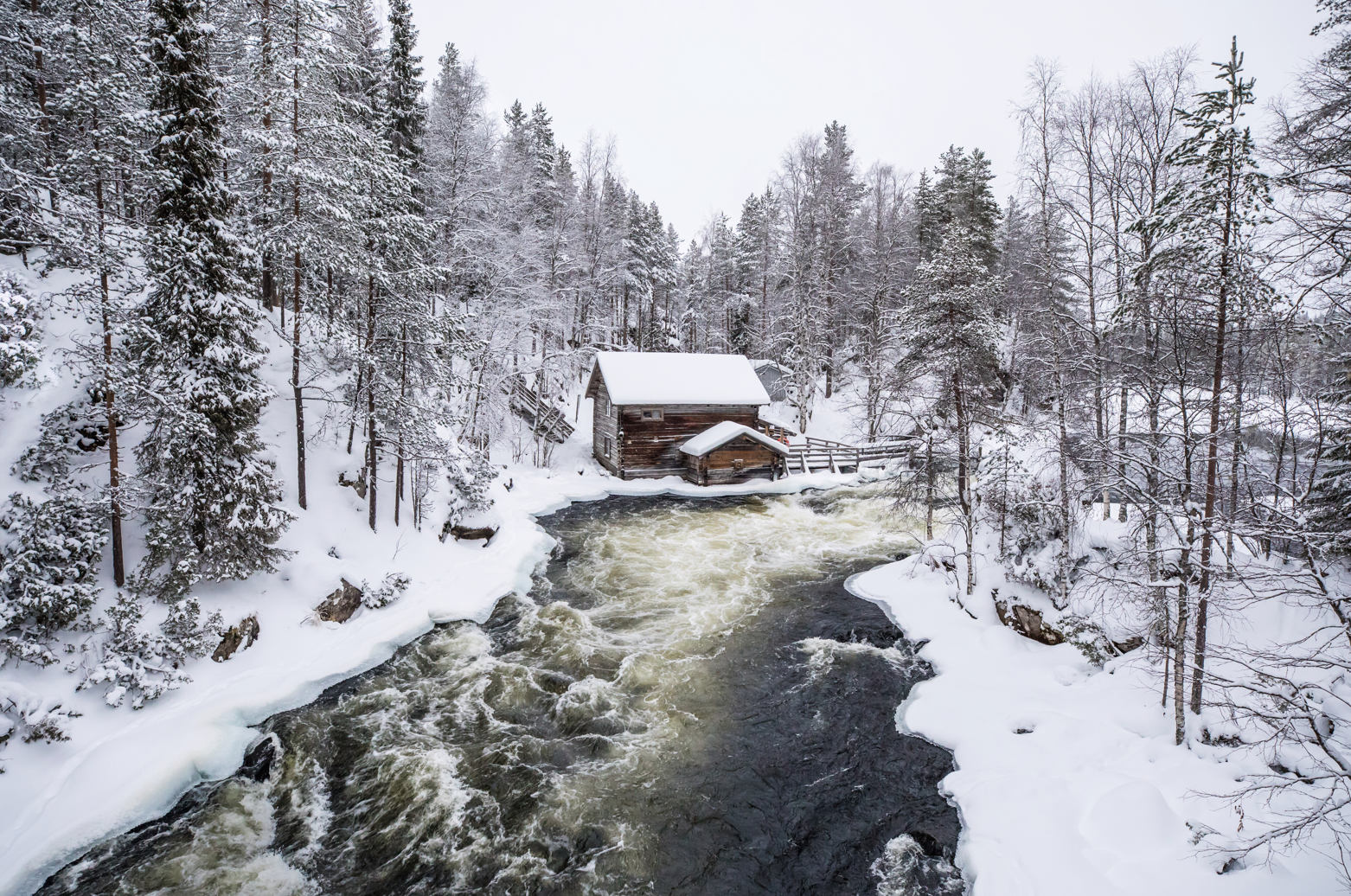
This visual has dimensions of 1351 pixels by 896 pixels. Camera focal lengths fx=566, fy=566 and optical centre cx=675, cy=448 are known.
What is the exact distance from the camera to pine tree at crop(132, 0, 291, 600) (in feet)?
32.0

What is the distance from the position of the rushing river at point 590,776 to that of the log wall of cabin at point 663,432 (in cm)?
1487

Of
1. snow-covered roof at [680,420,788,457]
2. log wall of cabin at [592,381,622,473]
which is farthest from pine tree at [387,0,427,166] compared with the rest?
snow-covered roof at [680,420,788,457]

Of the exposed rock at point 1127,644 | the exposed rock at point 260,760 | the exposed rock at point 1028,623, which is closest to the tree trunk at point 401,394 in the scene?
the exposed rock at point 260,760

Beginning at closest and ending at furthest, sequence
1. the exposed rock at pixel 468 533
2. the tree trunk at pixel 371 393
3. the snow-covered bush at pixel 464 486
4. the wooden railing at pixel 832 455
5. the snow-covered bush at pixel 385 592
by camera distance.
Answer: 1. the snow-covered bush at pixel 385 592
2. the tree trunk at pixel 371 393
3. the exposed rock at pixel 468 533
4. the snow-covered bush at pixel 464 486
5. the wooden railing at pixel 832 455

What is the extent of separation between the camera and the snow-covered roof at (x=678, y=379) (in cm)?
2812

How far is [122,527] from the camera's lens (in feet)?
34.1

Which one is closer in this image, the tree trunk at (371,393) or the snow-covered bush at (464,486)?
the tree trunk at (371,393)

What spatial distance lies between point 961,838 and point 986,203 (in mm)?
33624

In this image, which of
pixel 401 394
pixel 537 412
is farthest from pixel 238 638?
pixel 537 412

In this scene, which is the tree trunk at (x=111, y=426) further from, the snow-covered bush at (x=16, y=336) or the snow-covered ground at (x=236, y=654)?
the snow-covered bush at (x=16, y=336)

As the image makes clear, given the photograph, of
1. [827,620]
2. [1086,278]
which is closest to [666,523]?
[827,620]

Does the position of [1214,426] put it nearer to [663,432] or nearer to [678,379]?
[663,432]

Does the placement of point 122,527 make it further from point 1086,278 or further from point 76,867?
point 1086,278

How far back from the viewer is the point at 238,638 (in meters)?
10.2
